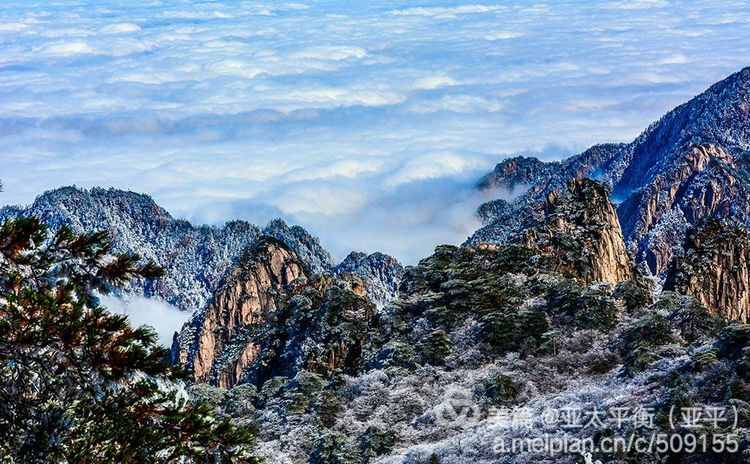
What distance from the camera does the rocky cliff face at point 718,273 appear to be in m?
79.1

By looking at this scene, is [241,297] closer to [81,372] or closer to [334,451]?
[334,451]

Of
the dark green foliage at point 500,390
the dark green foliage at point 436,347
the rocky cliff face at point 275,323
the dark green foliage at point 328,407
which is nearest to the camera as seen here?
the dark green foliage at point 500,390

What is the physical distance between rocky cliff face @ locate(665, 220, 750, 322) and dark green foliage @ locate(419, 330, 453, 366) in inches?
1347

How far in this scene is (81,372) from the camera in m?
13.1

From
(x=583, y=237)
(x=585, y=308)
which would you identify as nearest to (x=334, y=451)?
(x=585, y=308)

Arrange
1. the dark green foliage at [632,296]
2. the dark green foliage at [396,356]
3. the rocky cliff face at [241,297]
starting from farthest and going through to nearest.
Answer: the rocky cliff face at [241,297], the dark green foliage at [396,356], the dark green foliage at [632,296]

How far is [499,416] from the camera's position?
126 ft

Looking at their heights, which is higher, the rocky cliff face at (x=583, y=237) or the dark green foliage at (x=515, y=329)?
the rocky cliff face at (x=583, y=237)

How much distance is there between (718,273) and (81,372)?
7519 cm

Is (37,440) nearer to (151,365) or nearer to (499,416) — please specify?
(151,365)

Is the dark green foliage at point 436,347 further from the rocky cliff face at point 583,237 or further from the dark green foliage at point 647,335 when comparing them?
the rocky cliff face at point 583,237

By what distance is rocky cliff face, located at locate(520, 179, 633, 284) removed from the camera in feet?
237

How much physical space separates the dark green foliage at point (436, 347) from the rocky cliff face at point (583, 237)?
56.8 feet

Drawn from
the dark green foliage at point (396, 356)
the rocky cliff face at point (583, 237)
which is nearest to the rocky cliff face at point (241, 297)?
the rocky cliff face at point (583, 237)
